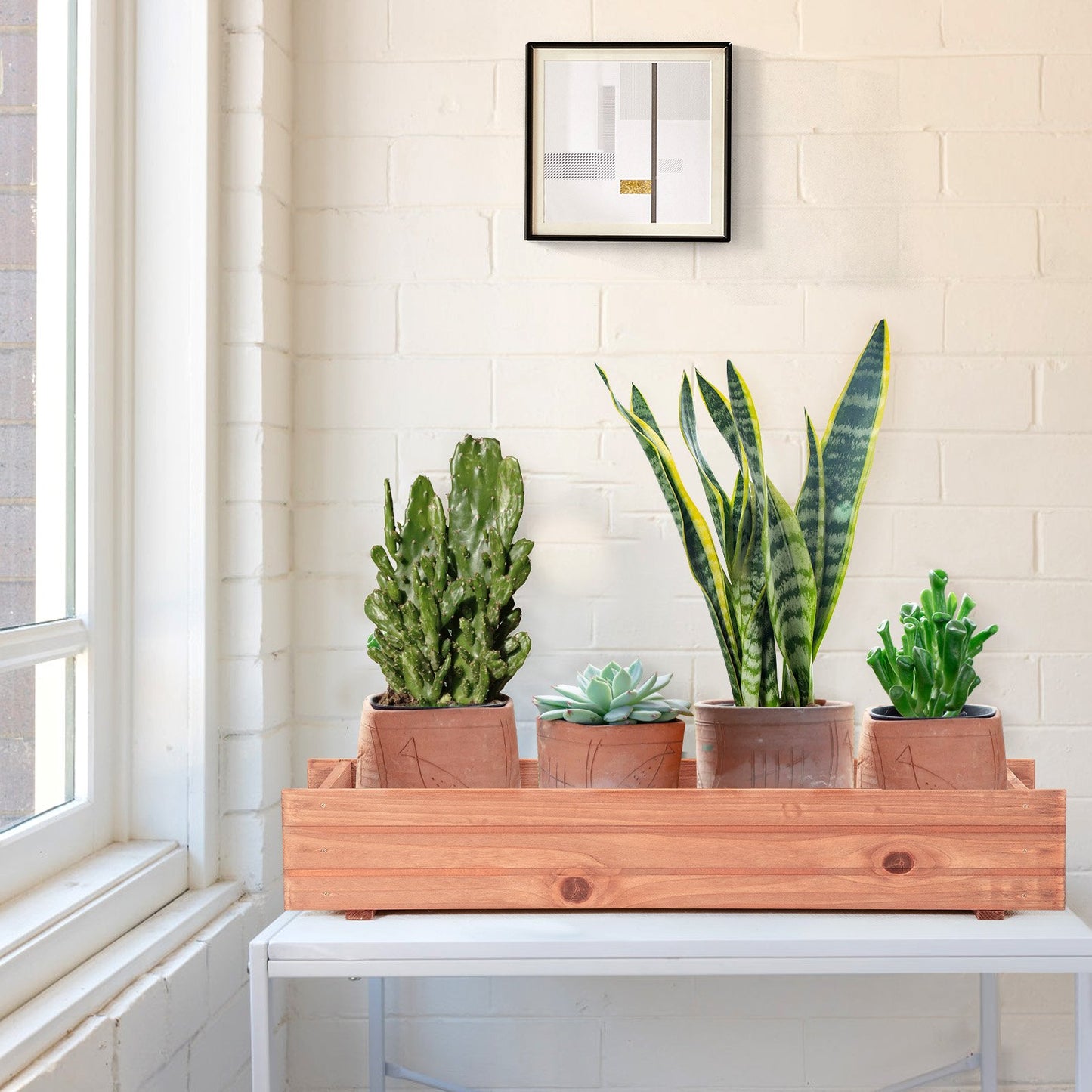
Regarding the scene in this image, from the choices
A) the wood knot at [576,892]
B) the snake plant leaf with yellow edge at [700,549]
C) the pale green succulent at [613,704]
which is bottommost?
the wood knot at [576,892]

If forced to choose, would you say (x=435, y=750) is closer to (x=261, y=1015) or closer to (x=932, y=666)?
(x=261, y=1015)

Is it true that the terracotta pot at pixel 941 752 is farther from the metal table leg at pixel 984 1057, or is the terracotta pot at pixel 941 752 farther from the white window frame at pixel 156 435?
the white window frame at pixel 156 435

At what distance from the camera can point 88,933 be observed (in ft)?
3.54

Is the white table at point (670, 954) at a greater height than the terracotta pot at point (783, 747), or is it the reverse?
the terracotta pot at point (783, 747)

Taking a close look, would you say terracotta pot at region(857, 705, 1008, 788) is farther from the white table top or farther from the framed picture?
the framed picture

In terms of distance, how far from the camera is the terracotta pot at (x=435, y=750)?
108cm

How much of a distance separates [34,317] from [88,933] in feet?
2.11

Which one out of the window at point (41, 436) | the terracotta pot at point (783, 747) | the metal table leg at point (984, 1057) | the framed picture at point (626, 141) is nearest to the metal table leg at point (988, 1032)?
the metal table leg at point (984, 1057)

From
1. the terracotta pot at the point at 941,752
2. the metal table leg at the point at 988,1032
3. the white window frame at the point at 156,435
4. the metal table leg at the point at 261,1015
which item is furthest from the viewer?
the metal table leg at the point at 988,1032

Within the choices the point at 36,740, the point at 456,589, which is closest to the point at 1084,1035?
the point at 456,589

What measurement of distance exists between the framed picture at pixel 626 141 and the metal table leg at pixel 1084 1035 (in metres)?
0.96

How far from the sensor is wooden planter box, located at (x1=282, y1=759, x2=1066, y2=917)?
101cm

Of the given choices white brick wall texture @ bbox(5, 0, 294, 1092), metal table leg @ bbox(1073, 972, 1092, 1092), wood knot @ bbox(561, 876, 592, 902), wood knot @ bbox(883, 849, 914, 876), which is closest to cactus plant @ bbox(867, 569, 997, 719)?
wood knot @ bbox(883, 849, 914, 876)

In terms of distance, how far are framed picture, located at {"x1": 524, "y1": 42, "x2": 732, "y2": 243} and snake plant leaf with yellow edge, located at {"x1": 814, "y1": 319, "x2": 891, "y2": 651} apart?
39 centimetres
